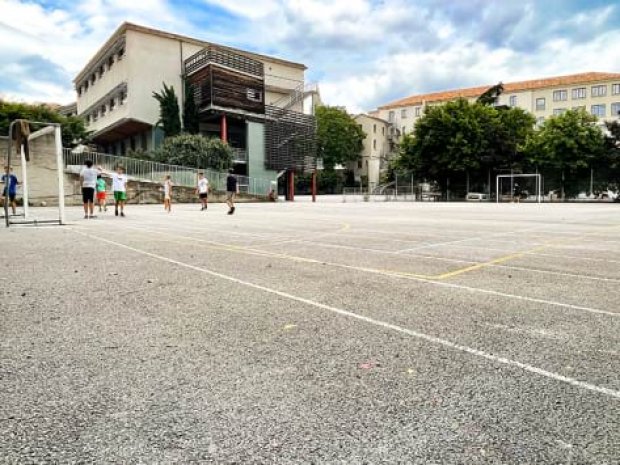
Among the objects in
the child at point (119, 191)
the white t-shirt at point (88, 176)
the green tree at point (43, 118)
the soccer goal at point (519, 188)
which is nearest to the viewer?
the white t-shirt at point (88, 176)

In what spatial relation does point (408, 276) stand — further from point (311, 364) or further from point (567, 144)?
point (567, 144)

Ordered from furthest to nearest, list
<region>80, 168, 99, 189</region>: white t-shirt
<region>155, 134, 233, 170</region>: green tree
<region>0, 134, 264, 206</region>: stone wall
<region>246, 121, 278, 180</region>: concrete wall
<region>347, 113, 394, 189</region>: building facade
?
<region>347, 113, 394, 189</region>: building facade < <region>246, 121, 278, 180</region>: concrete wall < <region>155, 134, 233, 170</region>: green tree < <region>0, 134, 264, 206</region>: stone wall < <region>80, 168, 99, 189</region>: white t-shirt

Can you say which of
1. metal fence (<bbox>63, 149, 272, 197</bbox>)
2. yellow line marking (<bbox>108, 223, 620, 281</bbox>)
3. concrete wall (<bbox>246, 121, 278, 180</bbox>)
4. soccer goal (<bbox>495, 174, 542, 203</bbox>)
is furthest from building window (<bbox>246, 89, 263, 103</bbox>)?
yellow line marking (<bbox>108, 223, 620, 281</bbox>)

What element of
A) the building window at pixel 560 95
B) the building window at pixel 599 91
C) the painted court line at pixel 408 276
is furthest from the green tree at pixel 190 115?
the building window at pixel 599 91

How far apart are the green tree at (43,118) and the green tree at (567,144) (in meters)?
40.3

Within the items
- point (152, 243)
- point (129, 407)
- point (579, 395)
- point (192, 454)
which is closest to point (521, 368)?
point (579, 395)

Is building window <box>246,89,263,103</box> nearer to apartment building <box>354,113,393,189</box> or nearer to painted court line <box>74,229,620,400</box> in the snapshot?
painted court line <box>74,229,620,400</box>

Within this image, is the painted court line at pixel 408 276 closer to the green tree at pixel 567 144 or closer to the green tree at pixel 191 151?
the green tree at pixel 191 151

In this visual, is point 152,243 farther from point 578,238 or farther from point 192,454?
point 578,238

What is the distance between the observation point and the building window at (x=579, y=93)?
261 ft

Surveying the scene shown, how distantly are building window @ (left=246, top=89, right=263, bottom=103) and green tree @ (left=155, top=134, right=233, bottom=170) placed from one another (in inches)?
257

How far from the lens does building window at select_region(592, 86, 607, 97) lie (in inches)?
3083

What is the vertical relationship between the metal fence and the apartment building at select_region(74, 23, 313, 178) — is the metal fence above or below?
below

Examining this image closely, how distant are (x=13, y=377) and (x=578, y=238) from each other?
33.8 feet
